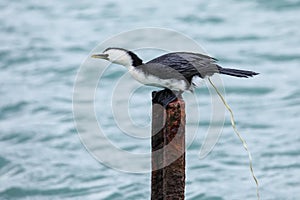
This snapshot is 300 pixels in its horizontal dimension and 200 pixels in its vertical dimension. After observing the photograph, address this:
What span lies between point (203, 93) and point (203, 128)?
998 millimetres

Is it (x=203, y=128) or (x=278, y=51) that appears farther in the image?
(x=278, y=51)

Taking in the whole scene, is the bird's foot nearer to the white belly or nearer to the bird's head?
the white belly

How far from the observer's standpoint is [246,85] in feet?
35.7

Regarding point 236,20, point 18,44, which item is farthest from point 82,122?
point 236,20

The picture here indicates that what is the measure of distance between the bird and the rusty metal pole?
0.13 metres

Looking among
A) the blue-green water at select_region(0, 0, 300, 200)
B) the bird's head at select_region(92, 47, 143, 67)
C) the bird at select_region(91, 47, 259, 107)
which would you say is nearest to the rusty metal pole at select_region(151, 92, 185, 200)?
the bird at select_region(91, 47, 259, 107)

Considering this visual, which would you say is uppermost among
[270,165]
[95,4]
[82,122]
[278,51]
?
[95,4]

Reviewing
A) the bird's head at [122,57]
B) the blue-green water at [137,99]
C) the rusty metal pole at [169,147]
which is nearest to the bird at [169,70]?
the bird's head at [122,57]

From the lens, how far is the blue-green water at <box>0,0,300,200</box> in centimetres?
884

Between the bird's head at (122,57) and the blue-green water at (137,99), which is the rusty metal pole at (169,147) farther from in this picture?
the blue-green water at (137,99)

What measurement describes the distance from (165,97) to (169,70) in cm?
20

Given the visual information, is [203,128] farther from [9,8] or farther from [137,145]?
[9,8]

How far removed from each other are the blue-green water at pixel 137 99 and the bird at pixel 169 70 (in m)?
3.76

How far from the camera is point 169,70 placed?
187 inches
